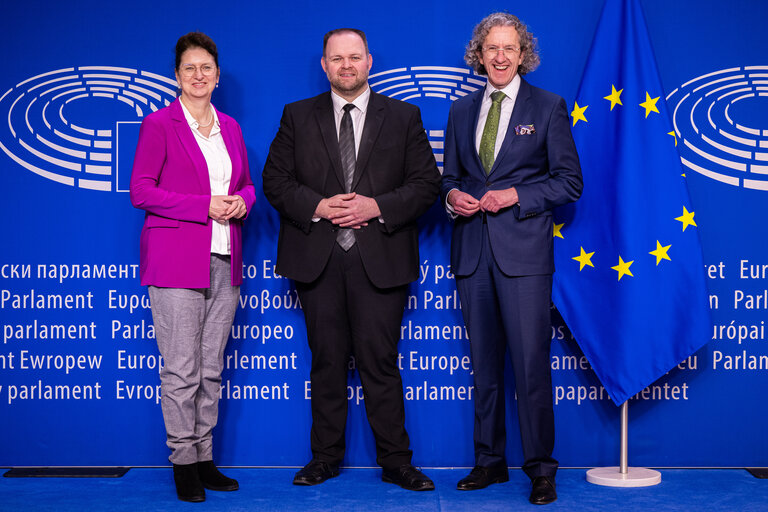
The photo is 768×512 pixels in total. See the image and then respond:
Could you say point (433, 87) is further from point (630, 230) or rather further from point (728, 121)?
point (728, 121)

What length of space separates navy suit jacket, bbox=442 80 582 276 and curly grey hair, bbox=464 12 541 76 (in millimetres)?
115

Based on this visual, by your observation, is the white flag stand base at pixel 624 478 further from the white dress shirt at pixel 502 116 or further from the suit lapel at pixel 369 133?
the suit lapel at pixel 369 133

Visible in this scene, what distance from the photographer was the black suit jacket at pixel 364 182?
3205mm

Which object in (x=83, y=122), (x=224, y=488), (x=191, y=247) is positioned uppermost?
(x=83, y=122)

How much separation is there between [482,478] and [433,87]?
68.8 inches

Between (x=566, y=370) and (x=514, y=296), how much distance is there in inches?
26.5

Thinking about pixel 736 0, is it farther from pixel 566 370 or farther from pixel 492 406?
pixel 492 406

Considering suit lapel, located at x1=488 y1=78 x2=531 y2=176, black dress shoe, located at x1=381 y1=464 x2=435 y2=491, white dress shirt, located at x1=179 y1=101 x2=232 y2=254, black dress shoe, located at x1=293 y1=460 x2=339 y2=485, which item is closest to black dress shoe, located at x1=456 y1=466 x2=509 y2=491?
black dress shoe, located at x1=381 y1=464 x2=435 y2=491

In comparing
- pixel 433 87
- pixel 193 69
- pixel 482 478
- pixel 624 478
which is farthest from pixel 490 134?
pixel 624 478

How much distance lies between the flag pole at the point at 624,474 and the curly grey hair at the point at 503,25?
4.90 ft

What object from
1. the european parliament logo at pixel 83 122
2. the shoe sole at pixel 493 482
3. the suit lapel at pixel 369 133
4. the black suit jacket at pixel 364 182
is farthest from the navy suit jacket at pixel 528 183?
the european parliament logo at pixel 83 122

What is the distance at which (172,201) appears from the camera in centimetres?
306

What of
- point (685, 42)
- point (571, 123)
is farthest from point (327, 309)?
point (685, 42)

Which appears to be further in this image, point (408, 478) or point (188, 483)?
point (408, 478)
